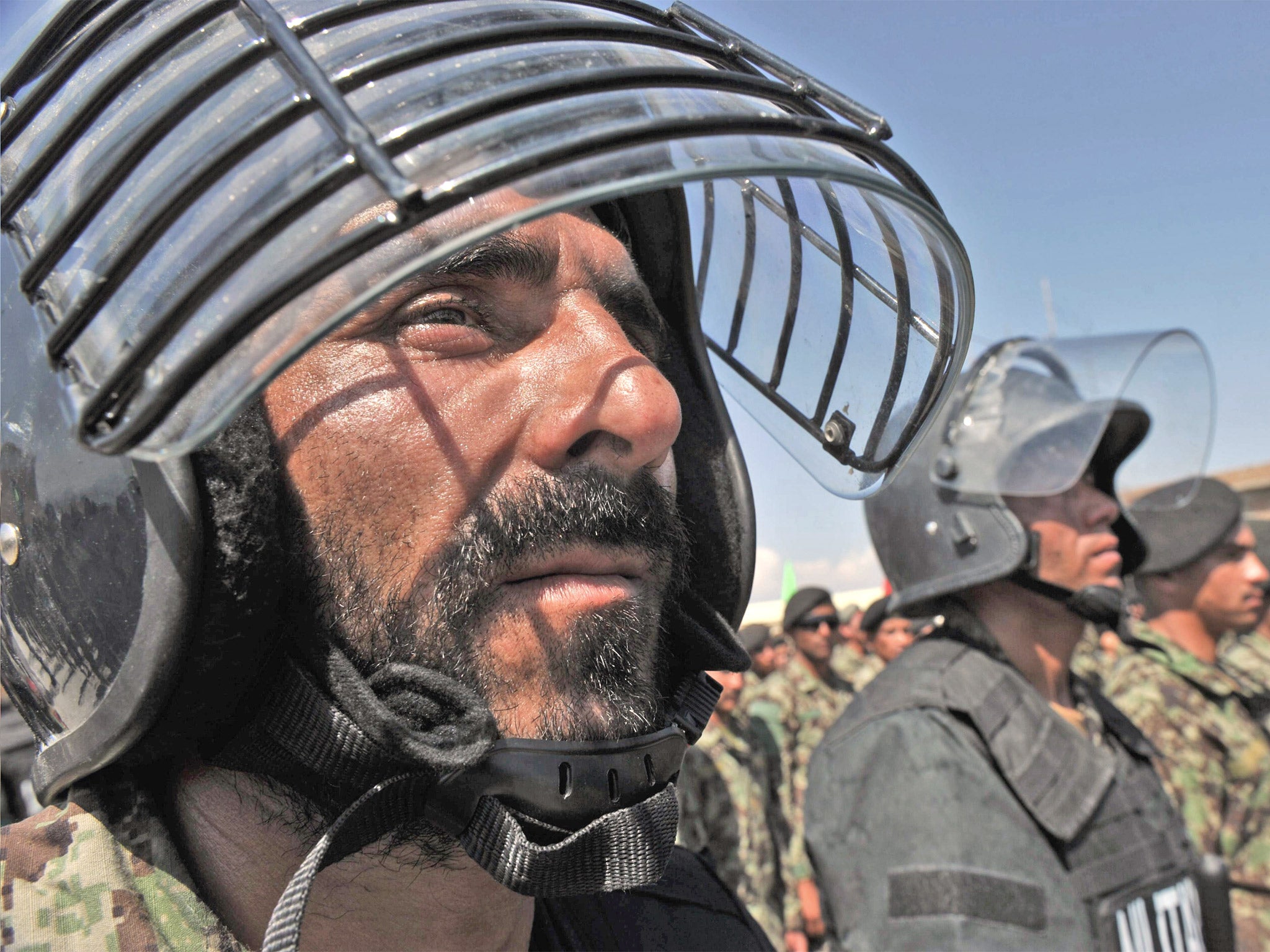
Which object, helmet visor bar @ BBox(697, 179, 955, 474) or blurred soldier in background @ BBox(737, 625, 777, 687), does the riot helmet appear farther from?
blurred soldier in background @ BBox(737, 625, 777, 687)

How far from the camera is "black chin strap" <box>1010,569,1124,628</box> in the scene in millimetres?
3570

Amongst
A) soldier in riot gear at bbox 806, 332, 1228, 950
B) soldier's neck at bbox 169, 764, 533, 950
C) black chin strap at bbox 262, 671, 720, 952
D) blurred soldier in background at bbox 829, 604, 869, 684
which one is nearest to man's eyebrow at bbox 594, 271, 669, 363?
black chin strap at bbox 262, 671, 720, 952

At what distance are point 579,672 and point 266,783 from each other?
17.6 inches

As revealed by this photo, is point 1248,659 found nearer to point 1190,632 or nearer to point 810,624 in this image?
point 1190,632

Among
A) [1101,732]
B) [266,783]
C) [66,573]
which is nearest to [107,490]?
[66,573]

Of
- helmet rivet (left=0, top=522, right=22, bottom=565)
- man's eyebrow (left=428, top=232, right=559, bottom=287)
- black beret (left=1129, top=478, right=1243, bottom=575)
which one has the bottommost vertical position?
black beret (left=1129, top=478, right=1243, bottom=575)

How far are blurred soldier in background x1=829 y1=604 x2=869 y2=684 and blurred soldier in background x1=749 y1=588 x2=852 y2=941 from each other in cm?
25

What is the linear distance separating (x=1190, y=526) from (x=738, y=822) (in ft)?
11.0

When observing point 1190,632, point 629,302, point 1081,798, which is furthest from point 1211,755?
point 629,302

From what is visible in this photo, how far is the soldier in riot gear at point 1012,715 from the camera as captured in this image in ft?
9.12

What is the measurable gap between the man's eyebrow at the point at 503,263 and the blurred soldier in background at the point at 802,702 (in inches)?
213

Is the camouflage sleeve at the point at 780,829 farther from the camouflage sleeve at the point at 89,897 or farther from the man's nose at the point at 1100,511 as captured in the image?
the camouflage sleeve at the point at 89,897

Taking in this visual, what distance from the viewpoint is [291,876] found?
50.7 inches

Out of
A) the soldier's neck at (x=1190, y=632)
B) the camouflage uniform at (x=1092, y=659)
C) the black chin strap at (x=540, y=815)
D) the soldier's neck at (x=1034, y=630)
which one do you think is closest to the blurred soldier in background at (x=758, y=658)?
the camouflage uniform at (x=1092, y=659)
